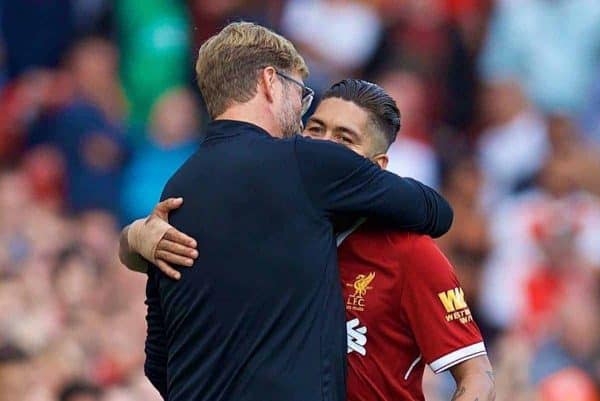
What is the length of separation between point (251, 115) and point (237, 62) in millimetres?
136

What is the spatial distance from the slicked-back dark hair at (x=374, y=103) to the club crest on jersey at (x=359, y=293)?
37cm

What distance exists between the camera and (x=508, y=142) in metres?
9.63

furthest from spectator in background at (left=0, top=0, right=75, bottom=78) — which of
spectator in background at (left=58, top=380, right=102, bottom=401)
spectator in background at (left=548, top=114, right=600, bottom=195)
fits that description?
spectator in background at (left=58, top=380, right=102, bottom=401)

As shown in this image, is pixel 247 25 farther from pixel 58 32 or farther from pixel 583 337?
pixel 58 32

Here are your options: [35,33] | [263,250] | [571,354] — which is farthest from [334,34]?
[263,250]

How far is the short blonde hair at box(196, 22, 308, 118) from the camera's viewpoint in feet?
12.9

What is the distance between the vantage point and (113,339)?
841cm

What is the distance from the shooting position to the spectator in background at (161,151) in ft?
31.9

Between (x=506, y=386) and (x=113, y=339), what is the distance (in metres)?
2.09

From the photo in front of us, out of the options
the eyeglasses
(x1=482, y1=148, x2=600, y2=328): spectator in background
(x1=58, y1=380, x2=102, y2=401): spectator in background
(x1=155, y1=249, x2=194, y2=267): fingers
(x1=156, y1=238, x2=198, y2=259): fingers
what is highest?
the eyeglasses

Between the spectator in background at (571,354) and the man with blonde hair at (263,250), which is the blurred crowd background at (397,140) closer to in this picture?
the spectator in background at (571,354)

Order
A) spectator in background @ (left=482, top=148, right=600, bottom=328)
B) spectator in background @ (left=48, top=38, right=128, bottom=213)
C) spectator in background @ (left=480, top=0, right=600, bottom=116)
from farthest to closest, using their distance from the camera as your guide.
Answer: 1. spectator in background @ (left=48, top=38, right=128, bottom=213)
2. spectator in background @ (left=480, top=0, right=600, bottom=116)
3. spectator in background @ (left=482, top=148, right=600, bottom=328)

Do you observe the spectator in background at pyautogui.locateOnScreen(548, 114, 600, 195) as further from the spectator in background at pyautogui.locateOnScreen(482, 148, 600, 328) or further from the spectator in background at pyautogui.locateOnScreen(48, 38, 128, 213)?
the spectator in background at pyautogui.locateOnScreen(48, 38, 128, 213)

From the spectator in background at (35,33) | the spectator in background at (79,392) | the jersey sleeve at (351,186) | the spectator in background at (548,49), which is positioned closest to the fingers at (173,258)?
the jersey sleeve at (351,186)
